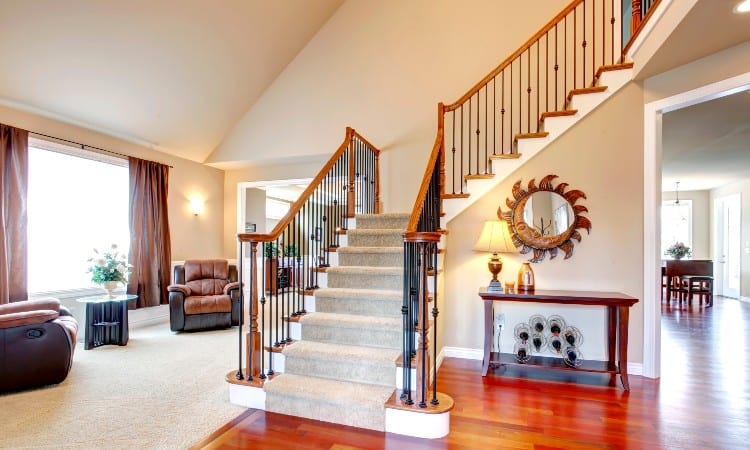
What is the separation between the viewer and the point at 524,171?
149 inches

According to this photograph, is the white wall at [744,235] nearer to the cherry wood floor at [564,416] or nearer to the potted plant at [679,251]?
the potted plant at [679,251]

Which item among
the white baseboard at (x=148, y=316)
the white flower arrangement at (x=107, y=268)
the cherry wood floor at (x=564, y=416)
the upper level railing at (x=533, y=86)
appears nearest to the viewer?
the cherry wood floor at (x=564, y=416)

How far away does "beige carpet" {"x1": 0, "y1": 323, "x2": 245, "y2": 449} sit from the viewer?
2.30m

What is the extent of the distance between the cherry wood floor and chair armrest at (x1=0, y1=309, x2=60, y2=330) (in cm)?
187

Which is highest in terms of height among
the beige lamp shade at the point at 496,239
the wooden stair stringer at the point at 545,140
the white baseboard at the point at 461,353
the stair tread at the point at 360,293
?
the wooden stair stringer at the point at 545,140

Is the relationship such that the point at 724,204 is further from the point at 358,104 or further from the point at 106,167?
the point at 106,167

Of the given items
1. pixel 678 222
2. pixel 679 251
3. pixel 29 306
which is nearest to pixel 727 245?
pixel 678 222

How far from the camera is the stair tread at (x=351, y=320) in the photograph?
118 inches

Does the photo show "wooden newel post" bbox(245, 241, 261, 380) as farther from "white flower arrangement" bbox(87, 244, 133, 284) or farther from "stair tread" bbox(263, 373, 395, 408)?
"white flower arrangement" bbox(87, 244, 133, 284)

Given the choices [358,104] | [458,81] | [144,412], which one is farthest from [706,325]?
[144,412]

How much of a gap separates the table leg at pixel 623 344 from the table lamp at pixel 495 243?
0.98m

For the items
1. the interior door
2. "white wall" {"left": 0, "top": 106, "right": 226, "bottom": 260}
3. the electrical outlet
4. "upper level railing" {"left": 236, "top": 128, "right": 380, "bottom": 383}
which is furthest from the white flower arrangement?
the interior door

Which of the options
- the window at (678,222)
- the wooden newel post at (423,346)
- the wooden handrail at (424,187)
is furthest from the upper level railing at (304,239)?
the window at (678,222)

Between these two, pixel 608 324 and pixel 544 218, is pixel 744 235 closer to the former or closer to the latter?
pixel 608 324
